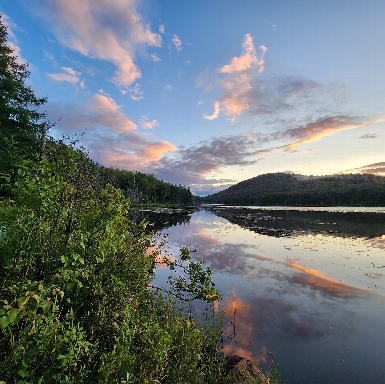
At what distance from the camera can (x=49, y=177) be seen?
5.00m

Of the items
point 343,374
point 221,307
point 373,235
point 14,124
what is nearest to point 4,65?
point 14,124

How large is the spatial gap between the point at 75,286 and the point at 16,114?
30692 millimetres

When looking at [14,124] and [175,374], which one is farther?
[14,124]

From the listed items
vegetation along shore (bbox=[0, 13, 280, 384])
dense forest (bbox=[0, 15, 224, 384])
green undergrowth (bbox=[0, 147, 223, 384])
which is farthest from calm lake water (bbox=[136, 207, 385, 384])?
green undergrowth (bbox=[0, 147, 223, 384])

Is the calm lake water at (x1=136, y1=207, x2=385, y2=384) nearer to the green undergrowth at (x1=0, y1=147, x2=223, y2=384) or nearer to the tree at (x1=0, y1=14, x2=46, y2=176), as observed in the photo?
the green undergrowth at (x1=0, y1=147, x2=223, y2=384)

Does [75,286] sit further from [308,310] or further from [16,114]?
[16,114]

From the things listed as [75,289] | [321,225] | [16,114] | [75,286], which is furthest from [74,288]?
[321,225]

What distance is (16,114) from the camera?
27.5 meters

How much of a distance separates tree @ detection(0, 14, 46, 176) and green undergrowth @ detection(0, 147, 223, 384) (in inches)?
812

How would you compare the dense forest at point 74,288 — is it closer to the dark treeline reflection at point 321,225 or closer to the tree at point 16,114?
the tree at point 16,114

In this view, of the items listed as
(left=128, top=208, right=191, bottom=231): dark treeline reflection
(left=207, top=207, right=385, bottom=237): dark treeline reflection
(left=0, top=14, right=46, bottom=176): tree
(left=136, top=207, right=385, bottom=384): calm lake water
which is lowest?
(left=136, top=207, right=385, bottom=384): calm lake water

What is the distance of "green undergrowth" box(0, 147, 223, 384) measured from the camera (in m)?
3.79

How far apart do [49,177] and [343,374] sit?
10.2 m

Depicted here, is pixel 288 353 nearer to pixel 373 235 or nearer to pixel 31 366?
pixel 31 366
